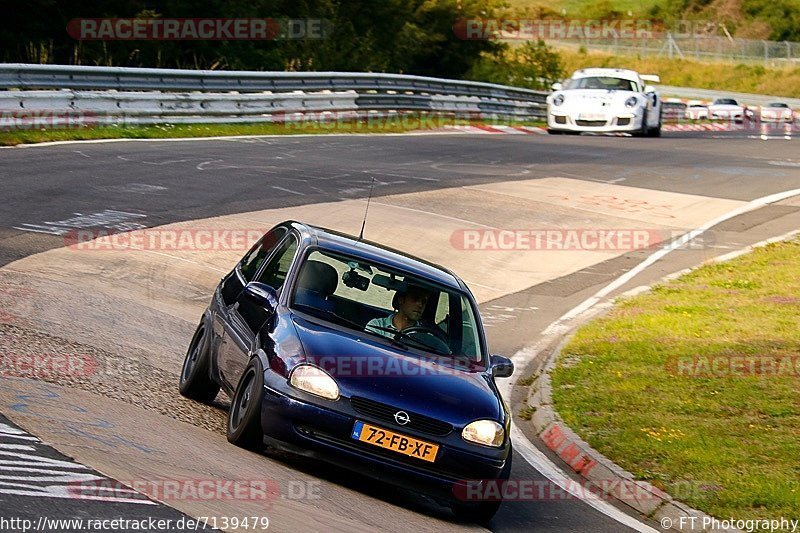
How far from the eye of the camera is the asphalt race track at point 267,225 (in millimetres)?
7223

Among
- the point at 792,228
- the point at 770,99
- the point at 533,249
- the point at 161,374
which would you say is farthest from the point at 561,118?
the point at 770,99

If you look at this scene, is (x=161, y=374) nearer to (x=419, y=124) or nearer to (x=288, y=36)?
(x=419, y=124)

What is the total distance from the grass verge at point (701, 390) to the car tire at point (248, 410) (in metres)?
2.78

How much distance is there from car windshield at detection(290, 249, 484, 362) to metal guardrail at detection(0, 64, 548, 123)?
545 inches

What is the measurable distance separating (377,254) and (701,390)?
3903 millimetres

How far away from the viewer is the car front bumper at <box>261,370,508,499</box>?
7.18 m

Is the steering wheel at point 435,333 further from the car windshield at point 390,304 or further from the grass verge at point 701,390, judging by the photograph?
the grass verge at point 701,390
